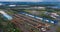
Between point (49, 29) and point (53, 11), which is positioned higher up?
point (53, 11)

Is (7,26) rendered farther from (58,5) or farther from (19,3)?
(58,5)

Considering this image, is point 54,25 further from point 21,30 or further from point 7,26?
point 7,26

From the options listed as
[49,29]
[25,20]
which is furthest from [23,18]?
[49,29]

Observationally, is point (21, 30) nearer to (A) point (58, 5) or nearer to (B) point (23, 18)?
(B) point (23, 18)

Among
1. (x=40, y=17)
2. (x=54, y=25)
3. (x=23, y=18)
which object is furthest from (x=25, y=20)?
(x=54, y=25)

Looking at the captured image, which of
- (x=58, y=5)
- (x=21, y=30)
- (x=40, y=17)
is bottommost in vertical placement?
(x=21, y=30)

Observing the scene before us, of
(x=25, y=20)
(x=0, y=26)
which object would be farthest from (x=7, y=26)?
(x=25, y=20)

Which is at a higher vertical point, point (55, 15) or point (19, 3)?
point (19, 3)
